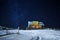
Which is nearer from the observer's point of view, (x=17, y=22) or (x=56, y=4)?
(x=17, y=22)

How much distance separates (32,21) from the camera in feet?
9.52

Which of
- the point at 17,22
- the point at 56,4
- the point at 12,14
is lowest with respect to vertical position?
the point at 17,22

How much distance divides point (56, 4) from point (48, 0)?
216 millimetres

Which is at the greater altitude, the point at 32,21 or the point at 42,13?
the point at 42,13

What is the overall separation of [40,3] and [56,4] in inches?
15.3

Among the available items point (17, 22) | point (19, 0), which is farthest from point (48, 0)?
point (17, 22)

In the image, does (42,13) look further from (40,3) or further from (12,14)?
(12,14)

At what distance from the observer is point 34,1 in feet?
9.97

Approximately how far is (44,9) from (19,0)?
64 cm

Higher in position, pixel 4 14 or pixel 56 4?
pixel 56 4

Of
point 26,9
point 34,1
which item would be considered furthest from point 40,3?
point 26,9

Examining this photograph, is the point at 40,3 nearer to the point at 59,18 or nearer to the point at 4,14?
the point at 59,18

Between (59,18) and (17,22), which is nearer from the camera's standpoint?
(17,22)

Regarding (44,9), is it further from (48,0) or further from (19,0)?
(19,0)
